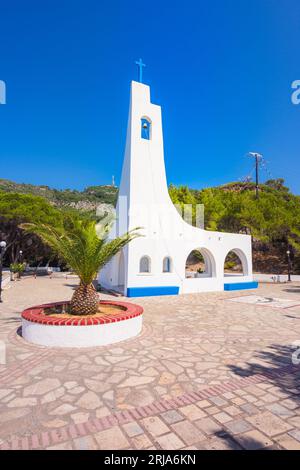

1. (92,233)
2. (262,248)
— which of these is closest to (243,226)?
(262,248)

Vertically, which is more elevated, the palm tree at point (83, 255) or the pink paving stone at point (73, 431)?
the palm tree at point (83, 255)

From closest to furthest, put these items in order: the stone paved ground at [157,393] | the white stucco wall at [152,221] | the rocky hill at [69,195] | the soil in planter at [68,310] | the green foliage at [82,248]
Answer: the stone paved ground at [157,393] < the green foliage at [82,248] < the soil in planter at [68,310] < the white stucco wall at [152,221] < the rocky hill at [69,195]

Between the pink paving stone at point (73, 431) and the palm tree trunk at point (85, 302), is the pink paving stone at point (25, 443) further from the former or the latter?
the palm tree trunk at point (85, 302)

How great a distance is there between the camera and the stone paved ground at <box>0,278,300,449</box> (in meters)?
3.19

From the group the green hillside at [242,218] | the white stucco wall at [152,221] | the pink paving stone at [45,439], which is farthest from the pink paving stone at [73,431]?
the green hillside at [242,218]

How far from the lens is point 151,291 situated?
14.8 metres

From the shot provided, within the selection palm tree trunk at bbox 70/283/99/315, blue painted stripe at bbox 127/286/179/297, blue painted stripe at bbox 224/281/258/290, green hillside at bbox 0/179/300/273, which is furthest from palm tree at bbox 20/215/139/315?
green hillside at bbox 0/179/300/273

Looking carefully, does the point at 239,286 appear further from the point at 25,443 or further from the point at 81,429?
the point at 25,443

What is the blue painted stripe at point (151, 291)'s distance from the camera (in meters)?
14.3

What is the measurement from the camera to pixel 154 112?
17.0 m

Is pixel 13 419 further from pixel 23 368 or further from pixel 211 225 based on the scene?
pixel 211 225

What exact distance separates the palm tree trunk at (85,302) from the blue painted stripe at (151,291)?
6557 millimetres

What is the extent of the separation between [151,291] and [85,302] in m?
7.43
